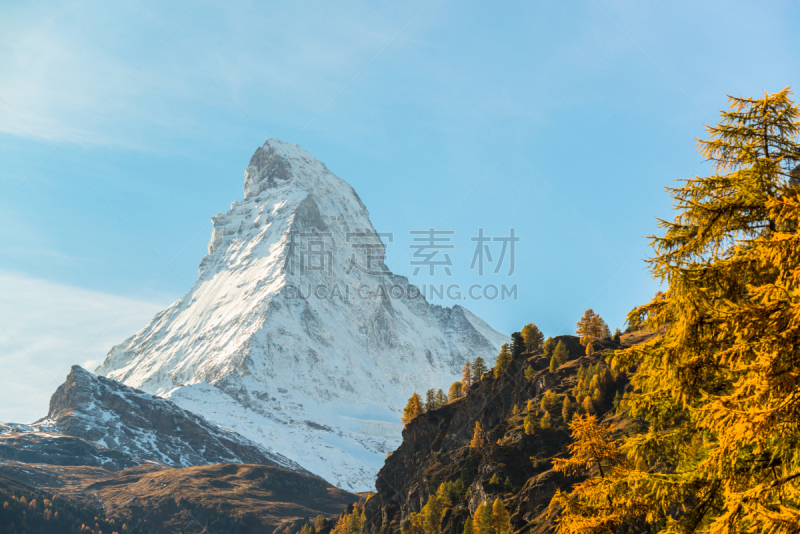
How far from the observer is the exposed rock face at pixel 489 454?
6706cm

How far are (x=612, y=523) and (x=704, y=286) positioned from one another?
5.10 metres

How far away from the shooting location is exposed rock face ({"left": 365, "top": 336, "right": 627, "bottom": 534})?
6706cm

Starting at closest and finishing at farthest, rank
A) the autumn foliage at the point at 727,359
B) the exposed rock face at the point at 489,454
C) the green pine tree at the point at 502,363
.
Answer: the autumn foliage at the point at 727,359 → the exposed rock face at the point at 489,454 → the green pine tree at the point at 502,363

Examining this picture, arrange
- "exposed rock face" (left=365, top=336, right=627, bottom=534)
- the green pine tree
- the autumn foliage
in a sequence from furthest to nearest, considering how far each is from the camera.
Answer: the green pine tree
"exposed rock face" (left=365, top=336, right=627, bottom=534)
the autumn foliage

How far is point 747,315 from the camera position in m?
8.77

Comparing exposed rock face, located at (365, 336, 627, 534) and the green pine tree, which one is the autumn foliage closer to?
exposed rock face, located at (365, 336, 627, 534)

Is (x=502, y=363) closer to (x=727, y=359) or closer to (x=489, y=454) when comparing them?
(x=489, y=454)

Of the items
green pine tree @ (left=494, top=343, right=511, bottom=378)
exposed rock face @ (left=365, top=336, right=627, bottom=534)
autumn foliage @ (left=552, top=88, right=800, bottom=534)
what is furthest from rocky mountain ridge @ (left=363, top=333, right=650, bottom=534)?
autumn foliage @ (left=552, top=88, right=800, bottom=534)

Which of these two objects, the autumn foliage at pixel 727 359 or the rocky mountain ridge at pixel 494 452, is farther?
the rocky mountain ridge at pixel 494 452

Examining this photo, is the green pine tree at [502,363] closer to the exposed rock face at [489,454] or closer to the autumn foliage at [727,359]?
the exposed rock face at [489,454]

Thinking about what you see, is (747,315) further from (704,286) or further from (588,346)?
(588,346)

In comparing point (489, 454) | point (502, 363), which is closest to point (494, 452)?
point (489, 454)

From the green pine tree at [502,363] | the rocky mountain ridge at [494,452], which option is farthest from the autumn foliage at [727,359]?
the green pine tree at [502,363]

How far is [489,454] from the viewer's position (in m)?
75.9
